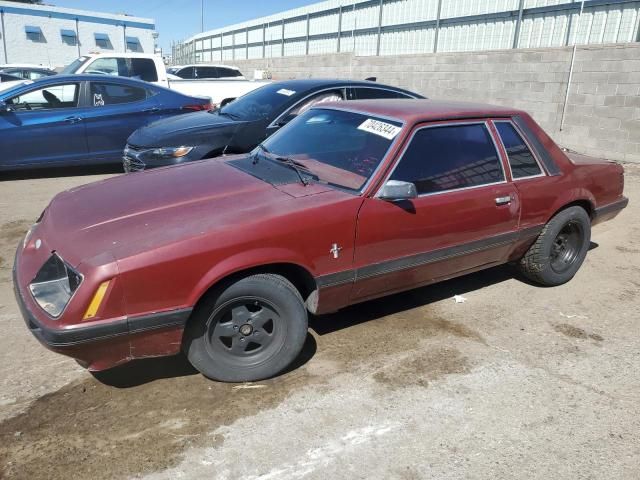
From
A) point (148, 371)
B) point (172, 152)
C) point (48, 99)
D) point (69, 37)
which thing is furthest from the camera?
point (69, 37)

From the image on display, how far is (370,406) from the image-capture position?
2.94 meters

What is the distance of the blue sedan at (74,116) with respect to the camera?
732 centimetres

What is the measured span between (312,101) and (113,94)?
3440mm

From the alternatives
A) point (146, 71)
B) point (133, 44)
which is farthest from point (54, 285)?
point (133, 44)

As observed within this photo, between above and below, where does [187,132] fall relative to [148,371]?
above

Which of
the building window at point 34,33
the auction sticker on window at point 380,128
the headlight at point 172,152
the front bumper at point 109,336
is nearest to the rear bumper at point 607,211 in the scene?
the auction sticker on window at point 380,128

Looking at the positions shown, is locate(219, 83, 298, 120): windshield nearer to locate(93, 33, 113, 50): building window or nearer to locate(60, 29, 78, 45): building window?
locate(60, 29, 78, 45): building window

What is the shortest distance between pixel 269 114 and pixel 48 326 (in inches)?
171

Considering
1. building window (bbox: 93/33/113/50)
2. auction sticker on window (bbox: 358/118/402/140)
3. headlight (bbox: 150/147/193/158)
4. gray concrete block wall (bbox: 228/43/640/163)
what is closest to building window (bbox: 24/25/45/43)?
building window (bbox: 93/33/113/50)

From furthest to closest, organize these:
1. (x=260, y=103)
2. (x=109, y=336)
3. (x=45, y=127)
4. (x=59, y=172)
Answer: (x=59, y=172) < (x=45, y=127) < (x=260, y=103) < (x=109, y=336)

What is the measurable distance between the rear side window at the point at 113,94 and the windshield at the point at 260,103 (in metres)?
2.08

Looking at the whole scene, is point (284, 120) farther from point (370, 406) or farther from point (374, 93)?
point (370, 406)

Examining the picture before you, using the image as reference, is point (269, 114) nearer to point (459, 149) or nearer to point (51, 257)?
point (459, 149)

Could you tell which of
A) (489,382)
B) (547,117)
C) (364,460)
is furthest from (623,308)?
(547,117)
